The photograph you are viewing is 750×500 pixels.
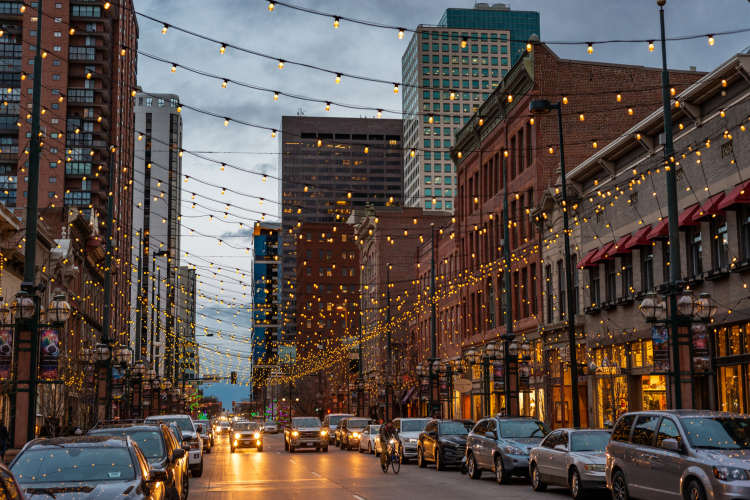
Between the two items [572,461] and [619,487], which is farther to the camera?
[572,461]

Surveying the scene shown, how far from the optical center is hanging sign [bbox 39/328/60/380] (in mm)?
22375

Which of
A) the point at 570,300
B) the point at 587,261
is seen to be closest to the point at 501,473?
the point at 570,300

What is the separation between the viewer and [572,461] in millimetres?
18688

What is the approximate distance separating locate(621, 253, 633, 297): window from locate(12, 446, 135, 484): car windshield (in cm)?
2809

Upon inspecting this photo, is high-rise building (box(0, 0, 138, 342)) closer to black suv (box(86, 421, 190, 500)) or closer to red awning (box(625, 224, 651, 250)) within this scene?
red awning (box(625, 224, 651, 250))

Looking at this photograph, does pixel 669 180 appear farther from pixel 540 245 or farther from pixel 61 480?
pixel 540 245

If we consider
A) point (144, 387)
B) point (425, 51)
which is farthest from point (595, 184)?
point (425, 51)

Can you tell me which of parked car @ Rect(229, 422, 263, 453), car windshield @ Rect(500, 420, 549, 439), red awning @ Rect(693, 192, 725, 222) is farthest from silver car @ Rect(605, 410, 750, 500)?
parked car @ Rect(229, 422, 263, 453)

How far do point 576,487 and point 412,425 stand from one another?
1581cm

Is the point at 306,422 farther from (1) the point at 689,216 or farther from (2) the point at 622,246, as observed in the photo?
(1) the point at 689,216

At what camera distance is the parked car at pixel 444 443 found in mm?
27766

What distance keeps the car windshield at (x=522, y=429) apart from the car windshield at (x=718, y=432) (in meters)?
9.37

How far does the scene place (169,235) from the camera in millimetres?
181000

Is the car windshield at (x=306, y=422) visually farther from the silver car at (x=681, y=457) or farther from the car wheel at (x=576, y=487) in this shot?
the silver car at (x=681, y=457)
